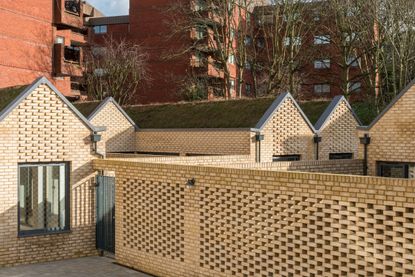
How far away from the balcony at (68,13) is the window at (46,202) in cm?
2837

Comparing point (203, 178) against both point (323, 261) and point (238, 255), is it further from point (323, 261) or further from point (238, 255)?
point (323, 261)

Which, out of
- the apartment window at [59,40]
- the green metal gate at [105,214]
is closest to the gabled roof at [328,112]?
the green metal gate at [105,214]

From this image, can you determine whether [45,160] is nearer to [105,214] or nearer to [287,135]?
[105,214]

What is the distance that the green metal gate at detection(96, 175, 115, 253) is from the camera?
44.3ft

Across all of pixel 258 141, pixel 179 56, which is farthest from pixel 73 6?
pixel 258 141

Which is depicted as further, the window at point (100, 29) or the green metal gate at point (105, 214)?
the window at point (100, 29)

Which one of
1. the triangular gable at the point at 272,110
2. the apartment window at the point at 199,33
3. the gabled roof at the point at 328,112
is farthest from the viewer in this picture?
the apartment window at the point at 199,33

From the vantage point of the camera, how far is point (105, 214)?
13742mm

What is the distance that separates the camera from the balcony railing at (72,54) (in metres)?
44.3

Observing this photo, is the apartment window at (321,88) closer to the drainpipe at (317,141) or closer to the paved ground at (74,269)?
the drainpipe at (317,141)

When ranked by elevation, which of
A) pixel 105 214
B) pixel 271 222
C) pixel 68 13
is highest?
pixel 68 13

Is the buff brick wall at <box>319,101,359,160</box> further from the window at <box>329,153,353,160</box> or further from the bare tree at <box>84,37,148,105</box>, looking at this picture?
the bare tree at <box>84,37,148,105</box>

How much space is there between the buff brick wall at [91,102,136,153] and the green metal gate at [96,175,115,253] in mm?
10241

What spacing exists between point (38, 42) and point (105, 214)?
29.6m
